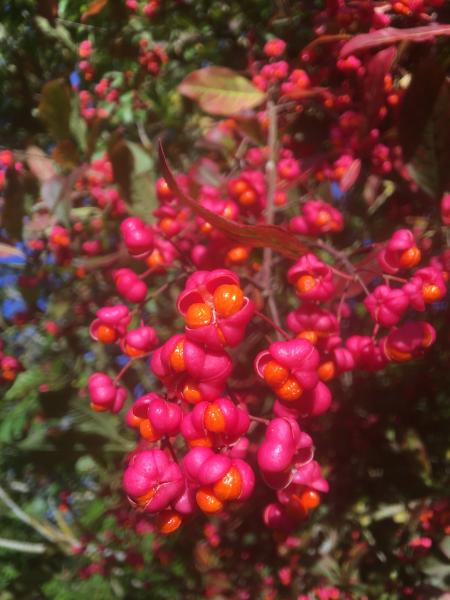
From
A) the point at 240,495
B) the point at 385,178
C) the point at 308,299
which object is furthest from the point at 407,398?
the point at 240,495

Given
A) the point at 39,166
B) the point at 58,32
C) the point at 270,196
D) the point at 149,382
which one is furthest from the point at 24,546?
the point at 58,32

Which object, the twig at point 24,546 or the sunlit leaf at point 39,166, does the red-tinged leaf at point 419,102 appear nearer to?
the sunlit leaf at point 39,166

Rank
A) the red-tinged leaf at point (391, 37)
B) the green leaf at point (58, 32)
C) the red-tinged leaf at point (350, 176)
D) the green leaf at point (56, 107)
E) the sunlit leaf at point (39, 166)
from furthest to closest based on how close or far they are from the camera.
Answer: the green leaf at point (58, 32)
the sunlit leaf at point (39, 166)
the green leaf at point (56, 107)
the red-tinged leaf at point (350, 176)
the red-tinged leaf at point (391, 37)

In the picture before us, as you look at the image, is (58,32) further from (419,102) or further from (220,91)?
(419,102)

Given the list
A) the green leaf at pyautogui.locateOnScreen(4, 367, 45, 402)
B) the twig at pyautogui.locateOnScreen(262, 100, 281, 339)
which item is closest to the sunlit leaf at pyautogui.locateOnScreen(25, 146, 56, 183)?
the green leaf at pyautogui.locateOnScreen(4, 367, 45, 402)

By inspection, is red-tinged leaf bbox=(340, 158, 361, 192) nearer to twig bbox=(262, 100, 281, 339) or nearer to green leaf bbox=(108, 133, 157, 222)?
twig bbox=(262, 100, 281, 339)

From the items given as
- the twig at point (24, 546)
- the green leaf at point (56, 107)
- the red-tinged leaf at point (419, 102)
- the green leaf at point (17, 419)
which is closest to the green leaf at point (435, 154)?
the red-tinged leaf at point (419, 102)

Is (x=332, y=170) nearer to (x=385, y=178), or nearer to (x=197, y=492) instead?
(x=385, y=178)
